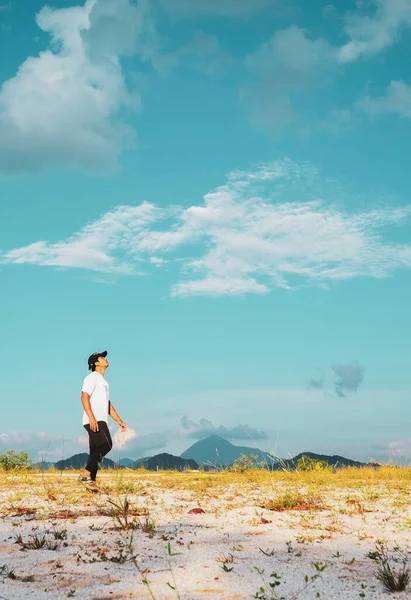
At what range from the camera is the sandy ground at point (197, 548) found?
155 inches

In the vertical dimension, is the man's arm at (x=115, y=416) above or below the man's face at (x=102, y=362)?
below

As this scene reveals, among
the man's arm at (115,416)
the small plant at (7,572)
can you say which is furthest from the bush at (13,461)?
the small plant at (7,572)

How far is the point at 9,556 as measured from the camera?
4.81 metres

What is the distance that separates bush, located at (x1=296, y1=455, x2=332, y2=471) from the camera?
1323cm

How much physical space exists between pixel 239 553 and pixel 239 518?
1760mm

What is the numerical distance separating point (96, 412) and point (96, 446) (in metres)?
0.58

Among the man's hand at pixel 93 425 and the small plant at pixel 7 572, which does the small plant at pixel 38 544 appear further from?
the man's hand at pixel 93 425

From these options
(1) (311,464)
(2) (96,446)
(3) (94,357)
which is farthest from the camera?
(1) (311,464)

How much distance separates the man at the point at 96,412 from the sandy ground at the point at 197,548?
154 centimetres

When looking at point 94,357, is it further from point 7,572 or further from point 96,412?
point 7,572

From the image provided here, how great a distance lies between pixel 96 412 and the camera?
10141 millimetres

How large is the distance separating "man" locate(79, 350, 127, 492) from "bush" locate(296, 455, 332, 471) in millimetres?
4859

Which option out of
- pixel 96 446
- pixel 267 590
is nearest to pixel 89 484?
pixel 96 446

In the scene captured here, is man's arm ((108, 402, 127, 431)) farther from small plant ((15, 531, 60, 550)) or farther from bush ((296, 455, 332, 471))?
small plant ((15, 531, 60, 550))
